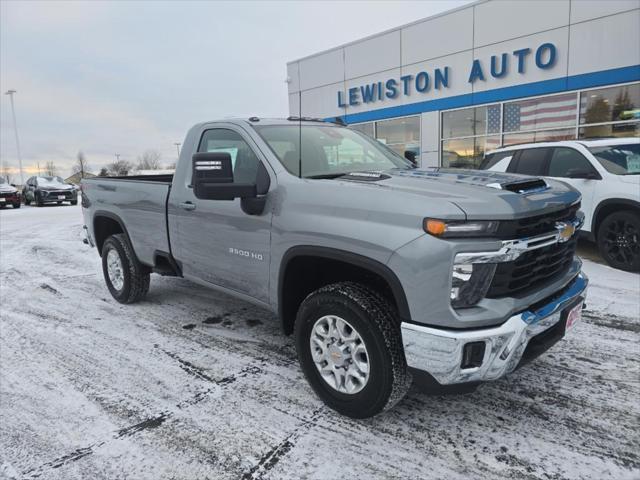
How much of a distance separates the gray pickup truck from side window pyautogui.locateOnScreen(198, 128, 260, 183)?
0.05ft

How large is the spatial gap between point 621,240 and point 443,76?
33.8ft

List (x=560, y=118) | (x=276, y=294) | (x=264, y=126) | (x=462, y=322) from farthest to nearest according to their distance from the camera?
1. (x=560, y=118)
2. (x=264, y=126)
3. (x=276, y=294)
4. (x=462, y=322)

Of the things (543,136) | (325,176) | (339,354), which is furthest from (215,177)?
(543,136)

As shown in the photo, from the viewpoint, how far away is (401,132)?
55.9ft

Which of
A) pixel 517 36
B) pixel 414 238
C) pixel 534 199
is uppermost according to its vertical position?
pixel 517 36

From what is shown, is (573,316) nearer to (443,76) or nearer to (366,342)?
(366,342)

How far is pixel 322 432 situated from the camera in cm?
270

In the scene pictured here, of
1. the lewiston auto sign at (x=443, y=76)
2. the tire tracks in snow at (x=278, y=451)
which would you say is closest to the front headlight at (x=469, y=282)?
the tire tracks in snow at (x=278, y=451)

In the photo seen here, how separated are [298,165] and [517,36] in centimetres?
1254

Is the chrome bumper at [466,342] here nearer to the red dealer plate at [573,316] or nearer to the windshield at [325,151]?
the red dealer plate at [573,316]

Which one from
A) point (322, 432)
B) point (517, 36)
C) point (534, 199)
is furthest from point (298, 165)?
point (517, 36)

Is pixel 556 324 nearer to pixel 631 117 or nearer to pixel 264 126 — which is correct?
pixel 264 126

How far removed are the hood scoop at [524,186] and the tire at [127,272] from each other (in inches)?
151

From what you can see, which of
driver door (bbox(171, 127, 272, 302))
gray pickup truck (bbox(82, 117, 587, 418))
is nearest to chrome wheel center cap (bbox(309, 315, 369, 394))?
gray pickup truck (bbox(82, 117, 587, 418))
